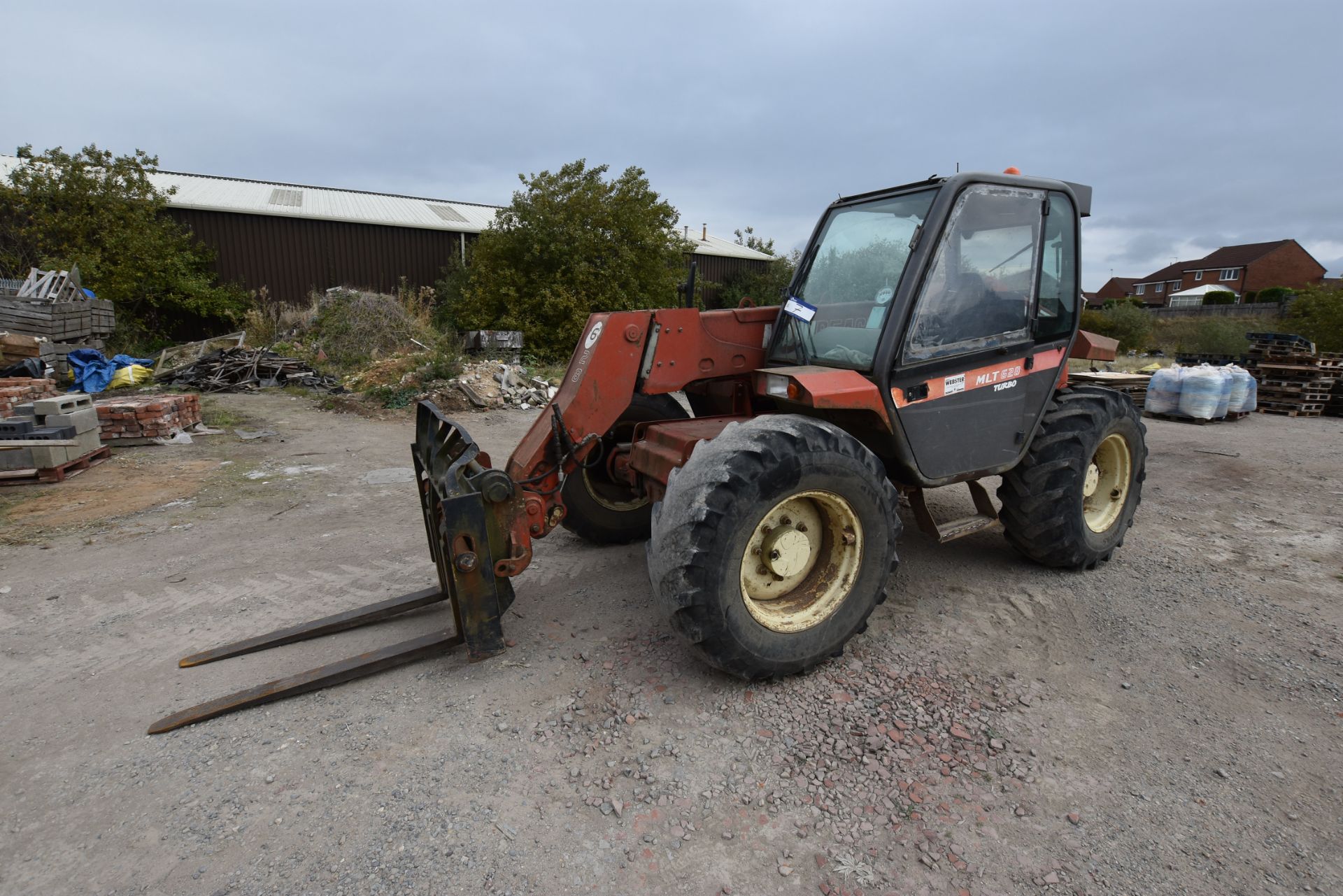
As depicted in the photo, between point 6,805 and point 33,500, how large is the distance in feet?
17.0

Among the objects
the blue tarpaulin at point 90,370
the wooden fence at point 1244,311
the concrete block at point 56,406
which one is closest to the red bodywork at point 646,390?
the concrete block at point 56,406

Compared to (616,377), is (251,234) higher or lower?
higher

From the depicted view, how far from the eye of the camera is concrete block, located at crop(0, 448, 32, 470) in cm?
669

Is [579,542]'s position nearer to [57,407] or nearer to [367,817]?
[367,817]

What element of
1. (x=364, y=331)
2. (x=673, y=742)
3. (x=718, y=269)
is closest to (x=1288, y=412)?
(x=673, y=742)

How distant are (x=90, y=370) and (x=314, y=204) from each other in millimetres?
10757

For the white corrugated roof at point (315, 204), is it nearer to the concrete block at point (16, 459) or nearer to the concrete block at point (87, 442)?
the concrete block at point (87, 442)

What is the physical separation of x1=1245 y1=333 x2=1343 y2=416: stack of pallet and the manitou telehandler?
11.0 meters

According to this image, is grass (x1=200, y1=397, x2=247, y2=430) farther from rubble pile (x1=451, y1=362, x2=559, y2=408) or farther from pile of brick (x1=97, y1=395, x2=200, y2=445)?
rubble pile (x1=451, y1=362, x2=559, y2=408)

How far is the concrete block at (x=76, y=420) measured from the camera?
279 inches

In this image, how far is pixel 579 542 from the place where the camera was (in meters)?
4.86

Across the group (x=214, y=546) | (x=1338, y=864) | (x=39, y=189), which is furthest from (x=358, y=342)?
(x=1338, y=864)

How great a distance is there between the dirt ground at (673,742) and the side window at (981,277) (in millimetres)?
1506

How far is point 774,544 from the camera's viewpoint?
311 cm
